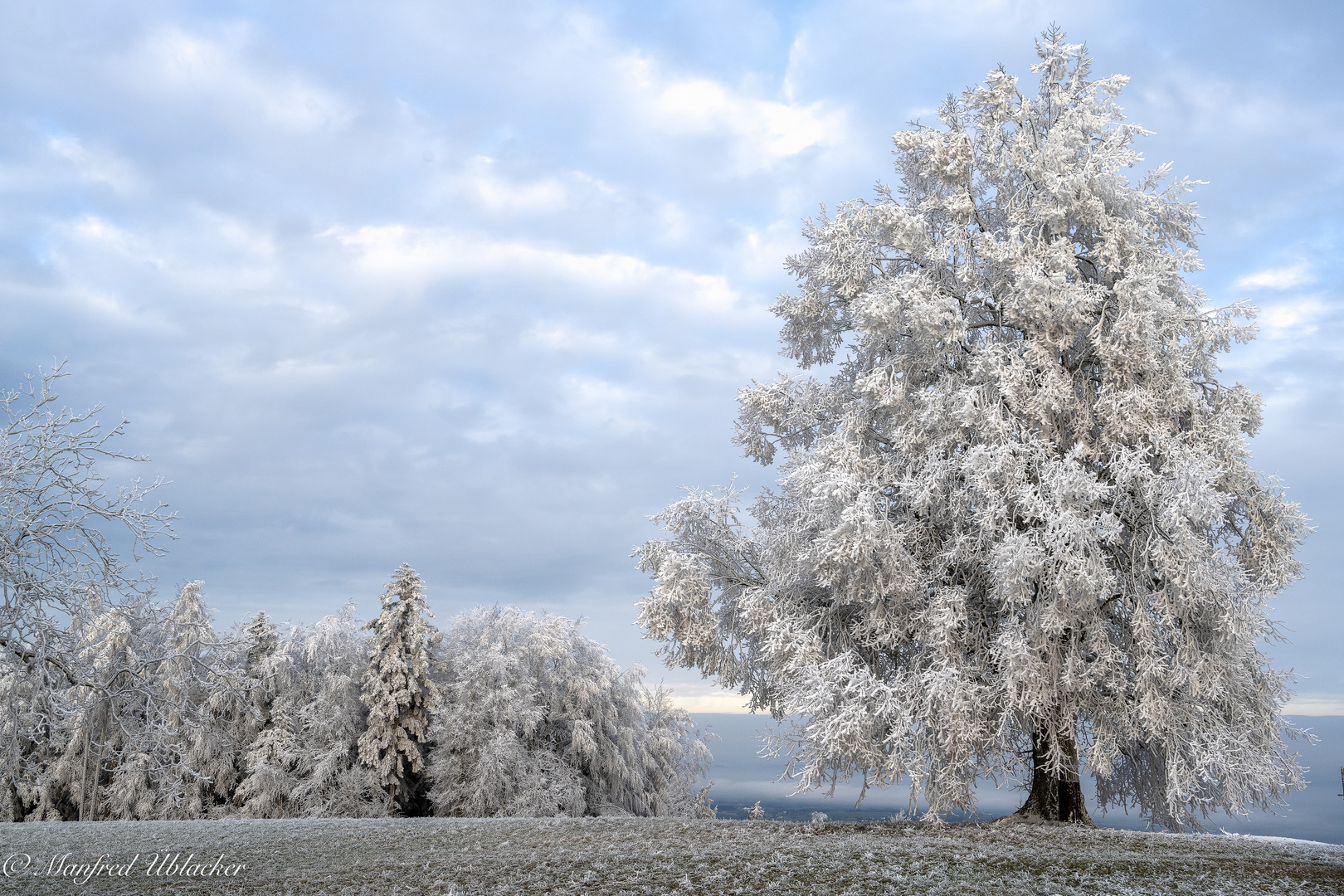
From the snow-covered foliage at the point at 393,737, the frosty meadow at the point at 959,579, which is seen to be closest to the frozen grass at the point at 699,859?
the frosty meadow at the point at 959,579

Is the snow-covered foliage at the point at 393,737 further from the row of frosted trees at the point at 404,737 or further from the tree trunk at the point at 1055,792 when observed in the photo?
the tree trunk at the point at 1055,792

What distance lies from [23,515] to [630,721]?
2537cm

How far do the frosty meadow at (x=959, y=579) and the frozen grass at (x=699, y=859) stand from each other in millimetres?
93

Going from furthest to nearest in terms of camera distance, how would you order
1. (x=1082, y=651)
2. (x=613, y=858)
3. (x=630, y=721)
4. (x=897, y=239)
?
1. (x=630, y=721)
2. (x=897, y=239)
3. (x=1082, y=651)
4. (x=613, y=858)

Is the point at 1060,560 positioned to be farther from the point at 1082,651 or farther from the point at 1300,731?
the point at 1300,731

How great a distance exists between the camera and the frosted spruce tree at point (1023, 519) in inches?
447

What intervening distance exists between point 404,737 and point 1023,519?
22246 mm

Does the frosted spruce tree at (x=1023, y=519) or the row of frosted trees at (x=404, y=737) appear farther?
the row of frosted trees at (x=404, y=737)

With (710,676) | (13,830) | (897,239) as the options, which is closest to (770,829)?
(710,676)

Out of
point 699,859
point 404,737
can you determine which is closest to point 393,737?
point 404,737

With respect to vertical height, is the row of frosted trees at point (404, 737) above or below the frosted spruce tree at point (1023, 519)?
below

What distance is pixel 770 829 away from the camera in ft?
40.7

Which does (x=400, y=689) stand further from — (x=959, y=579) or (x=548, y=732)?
(x=959, y=579)

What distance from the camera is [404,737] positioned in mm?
27422
